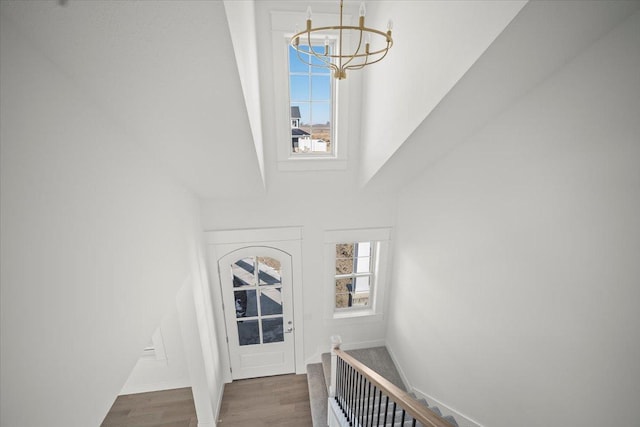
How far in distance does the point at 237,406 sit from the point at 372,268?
254 centimetres

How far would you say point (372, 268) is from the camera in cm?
427

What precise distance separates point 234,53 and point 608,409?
8.21 ft

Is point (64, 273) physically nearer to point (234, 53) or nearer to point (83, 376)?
point (83, 376)

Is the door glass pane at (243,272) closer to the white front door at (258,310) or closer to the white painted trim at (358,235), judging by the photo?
the white front door at (258,310)

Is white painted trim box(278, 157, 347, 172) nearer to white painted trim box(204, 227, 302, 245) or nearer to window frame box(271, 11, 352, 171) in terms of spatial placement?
window frame box(271, 11, 352, 171)

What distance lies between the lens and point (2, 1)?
959 millimetres

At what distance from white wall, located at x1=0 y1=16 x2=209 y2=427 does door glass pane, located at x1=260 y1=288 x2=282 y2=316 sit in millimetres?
2121

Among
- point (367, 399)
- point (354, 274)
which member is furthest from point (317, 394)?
point (354, 274)

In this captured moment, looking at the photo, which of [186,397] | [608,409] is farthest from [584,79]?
[186,397]

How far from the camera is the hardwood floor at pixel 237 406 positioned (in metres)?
3.63

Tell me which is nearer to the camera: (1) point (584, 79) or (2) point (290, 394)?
(1) point (584, 79)

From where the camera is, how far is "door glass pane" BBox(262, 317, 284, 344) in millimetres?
4262

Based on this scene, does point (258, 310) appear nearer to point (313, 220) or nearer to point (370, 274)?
point (313, 220)

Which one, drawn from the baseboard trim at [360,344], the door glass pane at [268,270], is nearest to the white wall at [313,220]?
the baseboard trim at [360,344]
